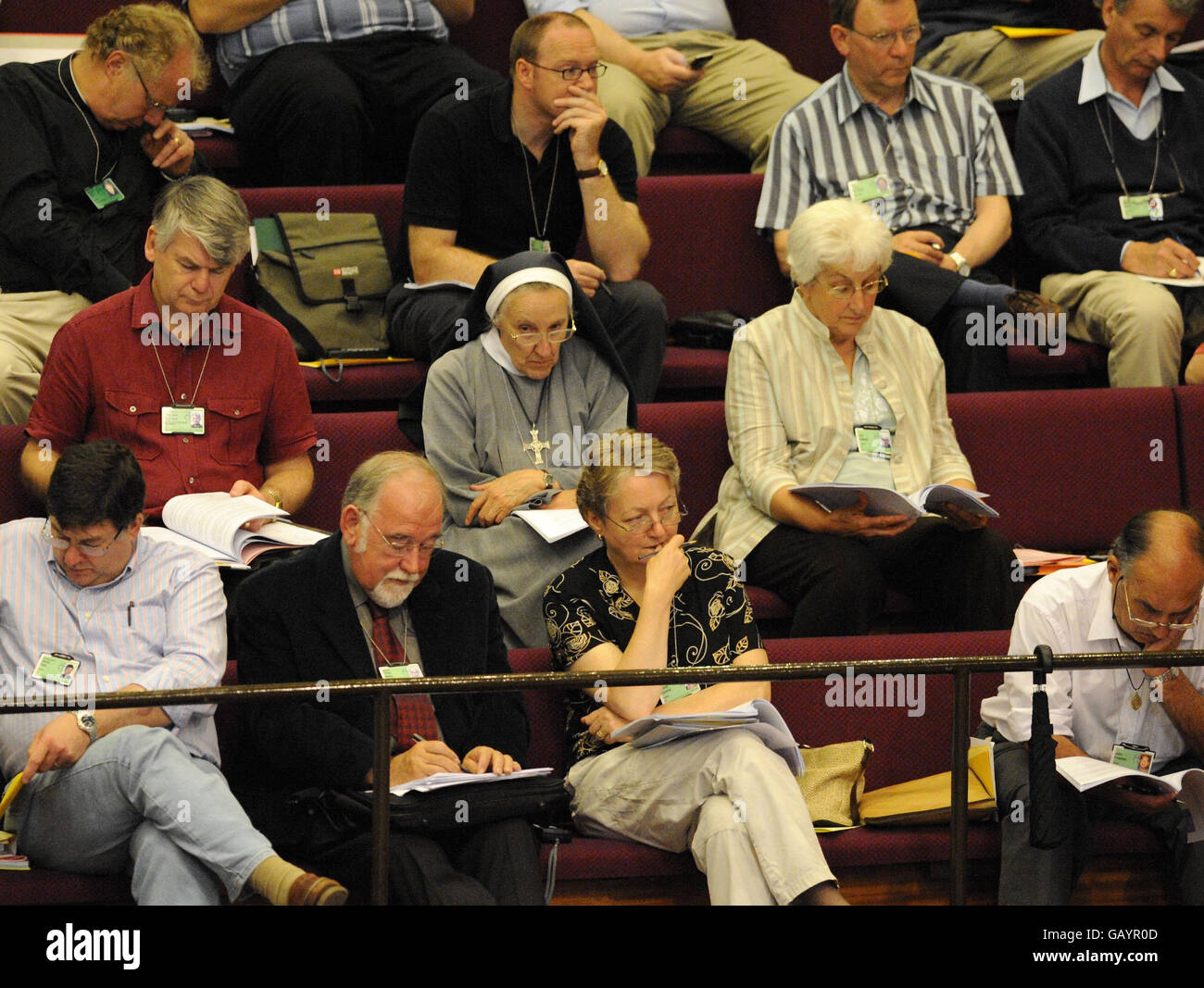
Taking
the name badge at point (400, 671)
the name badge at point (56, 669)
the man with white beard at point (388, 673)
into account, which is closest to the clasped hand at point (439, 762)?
the man with white beard at point (388, 673)

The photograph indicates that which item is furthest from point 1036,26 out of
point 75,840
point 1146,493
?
point 75,840

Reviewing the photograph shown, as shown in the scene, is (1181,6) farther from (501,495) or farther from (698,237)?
(501,495)

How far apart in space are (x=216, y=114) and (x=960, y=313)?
199 cm

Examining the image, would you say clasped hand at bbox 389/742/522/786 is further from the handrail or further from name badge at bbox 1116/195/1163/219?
name badge at bbox 1116/195/1163/219

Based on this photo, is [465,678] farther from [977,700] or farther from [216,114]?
[216,114]

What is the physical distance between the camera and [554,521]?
9.02 feet

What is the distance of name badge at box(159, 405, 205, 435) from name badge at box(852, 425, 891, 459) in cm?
123

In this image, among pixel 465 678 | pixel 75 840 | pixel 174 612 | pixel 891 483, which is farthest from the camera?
pixel 891 483

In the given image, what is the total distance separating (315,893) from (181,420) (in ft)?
3.66

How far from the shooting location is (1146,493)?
3189 millimetres

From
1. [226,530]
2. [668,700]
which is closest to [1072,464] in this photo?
[668,700]

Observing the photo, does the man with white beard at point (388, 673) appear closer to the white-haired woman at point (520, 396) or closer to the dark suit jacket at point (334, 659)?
the dark suit jacket at point (334, 659)

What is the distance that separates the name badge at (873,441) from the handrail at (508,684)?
1.04 m

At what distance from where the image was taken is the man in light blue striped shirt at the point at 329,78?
3.71 m
